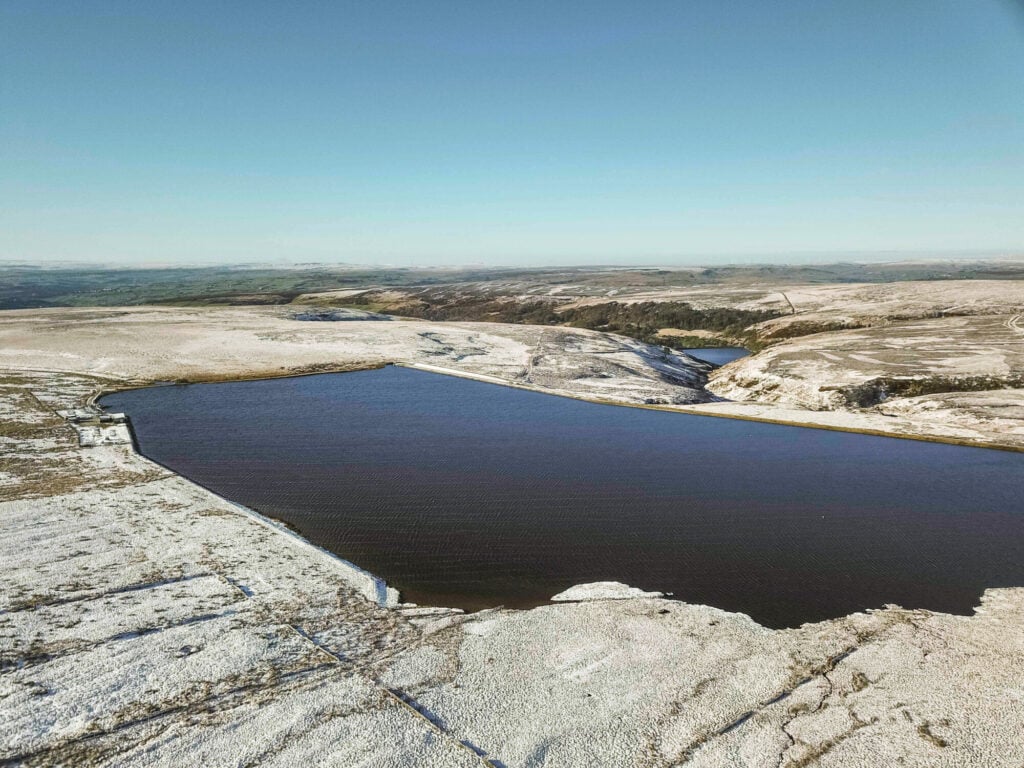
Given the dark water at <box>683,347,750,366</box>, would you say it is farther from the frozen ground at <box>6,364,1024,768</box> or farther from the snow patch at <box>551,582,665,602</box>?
the frozen ground at <box>6,364,1024,768</box>

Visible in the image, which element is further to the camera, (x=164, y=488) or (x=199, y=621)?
(x=164, y=488)

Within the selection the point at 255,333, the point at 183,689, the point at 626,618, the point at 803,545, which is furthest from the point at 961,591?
the point at 255,333

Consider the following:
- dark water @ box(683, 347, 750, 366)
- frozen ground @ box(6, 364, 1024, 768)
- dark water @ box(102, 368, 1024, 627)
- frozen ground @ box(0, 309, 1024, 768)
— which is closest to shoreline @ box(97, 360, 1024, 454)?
dark water @ box(102, 368, 1024, 627)

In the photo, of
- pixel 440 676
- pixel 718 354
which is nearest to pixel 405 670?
pixel 440 676

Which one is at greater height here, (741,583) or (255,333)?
(255,333)

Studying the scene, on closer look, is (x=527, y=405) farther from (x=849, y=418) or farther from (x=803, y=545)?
(x=803, y=545)

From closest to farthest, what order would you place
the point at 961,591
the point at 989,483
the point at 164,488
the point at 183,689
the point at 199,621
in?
the point at 183,689 < the point at 199,621 < the point at 961,591 < the point at 164,488 < the point at 989,483
